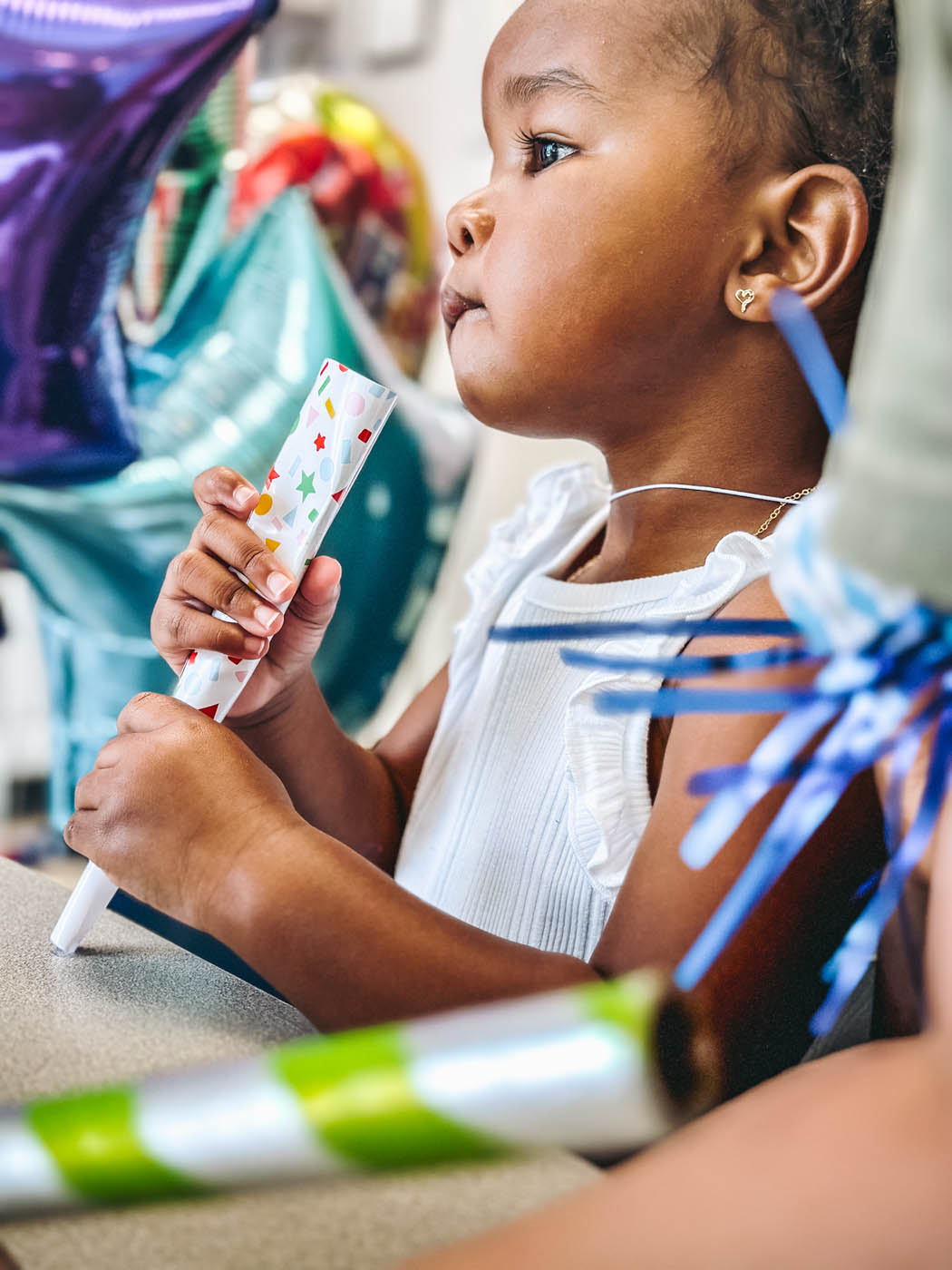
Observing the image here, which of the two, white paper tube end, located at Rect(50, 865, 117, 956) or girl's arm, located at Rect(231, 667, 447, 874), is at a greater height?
white paper tube end, located at Rect(50, 865, 117, 956)

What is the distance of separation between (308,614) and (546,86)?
0.29 metres

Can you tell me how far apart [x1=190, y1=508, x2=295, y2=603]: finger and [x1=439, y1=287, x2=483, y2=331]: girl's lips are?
16 centimetres

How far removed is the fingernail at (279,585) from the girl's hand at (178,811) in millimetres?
63

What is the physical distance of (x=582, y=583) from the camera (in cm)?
70

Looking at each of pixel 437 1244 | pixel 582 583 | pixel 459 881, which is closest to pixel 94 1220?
pixel 437 1244

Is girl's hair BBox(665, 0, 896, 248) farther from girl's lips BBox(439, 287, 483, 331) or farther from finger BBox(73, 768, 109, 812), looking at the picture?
finger BBox(73, 768, 109, 812)

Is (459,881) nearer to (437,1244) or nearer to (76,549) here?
(437,1244)

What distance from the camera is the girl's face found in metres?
0.55

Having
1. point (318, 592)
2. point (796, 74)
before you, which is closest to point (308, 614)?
point (318, 592)

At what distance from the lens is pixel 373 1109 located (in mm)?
158

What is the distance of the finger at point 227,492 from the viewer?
0.57 meters

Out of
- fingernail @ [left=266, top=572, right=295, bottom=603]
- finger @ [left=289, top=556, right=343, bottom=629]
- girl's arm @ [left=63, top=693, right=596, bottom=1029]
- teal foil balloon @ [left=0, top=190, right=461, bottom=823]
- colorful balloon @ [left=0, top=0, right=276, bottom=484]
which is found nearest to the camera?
girl's arm @ [left=63, top=693, right=596, bottom=1029]

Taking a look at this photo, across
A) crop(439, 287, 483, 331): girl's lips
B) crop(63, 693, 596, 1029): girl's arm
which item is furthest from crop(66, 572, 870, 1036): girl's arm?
crop(439, 287, 483, 331): girl's lips

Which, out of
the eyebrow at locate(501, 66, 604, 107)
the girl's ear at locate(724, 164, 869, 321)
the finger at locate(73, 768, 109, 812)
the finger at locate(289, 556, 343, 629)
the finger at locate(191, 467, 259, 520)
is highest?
the eyebrow at locate(501, 66, 604, 107)
